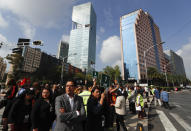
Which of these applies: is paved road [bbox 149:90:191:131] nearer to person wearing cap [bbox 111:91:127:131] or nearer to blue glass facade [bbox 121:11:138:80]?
person wearing cap [bbox 111:91:127:131]

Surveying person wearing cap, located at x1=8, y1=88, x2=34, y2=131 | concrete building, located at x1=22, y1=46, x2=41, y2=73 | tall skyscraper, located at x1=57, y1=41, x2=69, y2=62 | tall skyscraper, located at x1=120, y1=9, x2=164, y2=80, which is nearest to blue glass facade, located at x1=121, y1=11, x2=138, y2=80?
tall skyscraper, located at x1=120, y1=9, x2=164, y2=80

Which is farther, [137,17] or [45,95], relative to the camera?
[137,17]

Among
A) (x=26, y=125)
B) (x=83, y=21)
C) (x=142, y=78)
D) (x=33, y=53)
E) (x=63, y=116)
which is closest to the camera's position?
(x=63, y=116)

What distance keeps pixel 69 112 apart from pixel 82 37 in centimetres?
12107

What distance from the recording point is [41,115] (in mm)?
2201

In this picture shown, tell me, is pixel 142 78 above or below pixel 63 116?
above

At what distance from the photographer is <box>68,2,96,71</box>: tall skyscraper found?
366 ft

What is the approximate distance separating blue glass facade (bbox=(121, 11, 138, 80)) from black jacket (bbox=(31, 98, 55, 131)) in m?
61.3

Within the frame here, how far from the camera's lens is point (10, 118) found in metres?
2.49

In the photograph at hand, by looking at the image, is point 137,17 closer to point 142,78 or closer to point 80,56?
point 142,78

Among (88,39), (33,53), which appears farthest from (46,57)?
(88,39)

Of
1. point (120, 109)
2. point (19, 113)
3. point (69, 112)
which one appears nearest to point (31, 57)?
point (19, 113)

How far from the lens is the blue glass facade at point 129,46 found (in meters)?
59.7

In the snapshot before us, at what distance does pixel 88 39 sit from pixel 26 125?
116638mm
